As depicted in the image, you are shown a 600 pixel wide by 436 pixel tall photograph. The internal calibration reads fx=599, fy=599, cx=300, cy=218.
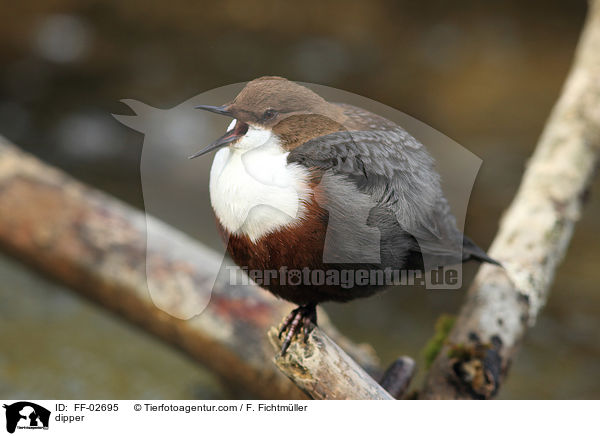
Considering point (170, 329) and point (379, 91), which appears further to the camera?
point (379, 91)

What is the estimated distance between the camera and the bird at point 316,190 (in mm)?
906

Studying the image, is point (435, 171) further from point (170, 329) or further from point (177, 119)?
point (170, 329)

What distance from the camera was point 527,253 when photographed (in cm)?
158

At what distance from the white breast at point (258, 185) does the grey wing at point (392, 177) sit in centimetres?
3

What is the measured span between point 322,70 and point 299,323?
4.37ft

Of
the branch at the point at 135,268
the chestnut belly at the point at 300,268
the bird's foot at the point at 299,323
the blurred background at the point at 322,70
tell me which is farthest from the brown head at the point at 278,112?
the blurred background at the point at 322,70

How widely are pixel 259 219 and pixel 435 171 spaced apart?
0.32 meters

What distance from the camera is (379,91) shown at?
2027mm

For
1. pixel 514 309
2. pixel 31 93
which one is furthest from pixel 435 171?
pixel 31 93

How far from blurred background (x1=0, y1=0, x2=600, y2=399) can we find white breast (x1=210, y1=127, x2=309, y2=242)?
54.5 inches
